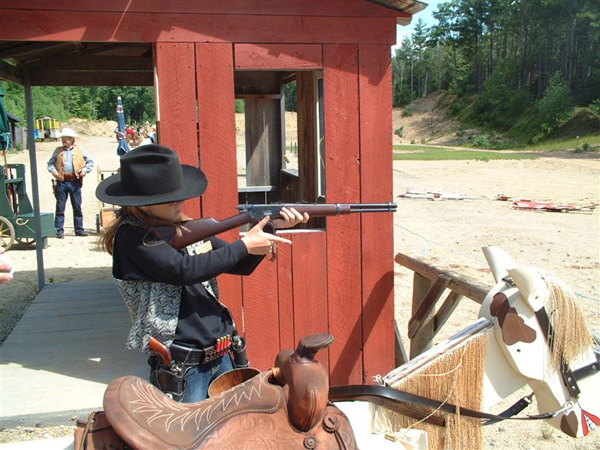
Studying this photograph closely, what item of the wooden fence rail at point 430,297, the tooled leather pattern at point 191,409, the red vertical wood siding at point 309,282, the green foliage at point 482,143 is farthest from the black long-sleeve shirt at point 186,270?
the green foliage at point 482,143

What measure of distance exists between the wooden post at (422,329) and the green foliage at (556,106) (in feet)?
141

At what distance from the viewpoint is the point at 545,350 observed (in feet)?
7.75

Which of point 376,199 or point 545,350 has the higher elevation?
point 376,199

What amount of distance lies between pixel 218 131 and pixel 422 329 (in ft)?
7.25

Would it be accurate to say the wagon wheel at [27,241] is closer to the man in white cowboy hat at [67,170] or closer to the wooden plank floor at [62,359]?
the man in white cowboy hat at [67,170]

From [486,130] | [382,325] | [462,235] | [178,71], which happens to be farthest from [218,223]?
[486,130]

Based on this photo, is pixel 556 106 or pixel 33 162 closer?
pixel 33 162

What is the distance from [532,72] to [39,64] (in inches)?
2305

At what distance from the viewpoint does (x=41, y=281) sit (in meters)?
7.10

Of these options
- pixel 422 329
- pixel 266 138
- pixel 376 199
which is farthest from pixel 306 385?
pixel 266 138

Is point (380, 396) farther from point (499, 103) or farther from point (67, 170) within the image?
point (499, 103)

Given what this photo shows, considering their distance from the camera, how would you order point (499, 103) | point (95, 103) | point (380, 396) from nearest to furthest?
1. point (380, 396)
2. point (499, 103)
3. point (95, 103)

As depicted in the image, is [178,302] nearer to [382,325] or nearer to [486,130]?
[382,325]

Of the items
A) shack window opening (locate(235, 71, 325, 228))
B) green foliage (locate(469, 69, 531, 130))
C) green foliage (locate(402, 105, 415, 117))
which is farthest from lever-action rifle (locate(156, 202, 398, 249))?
green foliage (locate(402, 105, 415, 117))
